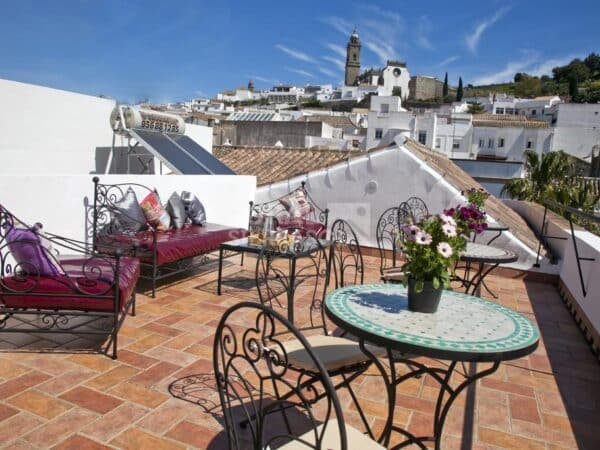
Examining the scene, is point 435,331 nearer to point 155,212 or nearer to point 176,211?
point 155,212

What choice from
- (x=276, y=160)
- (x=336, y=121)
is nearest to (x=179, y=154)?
(x=276, y=160)

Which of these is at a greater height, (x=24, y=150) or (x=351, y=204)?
(x=24, y=150)

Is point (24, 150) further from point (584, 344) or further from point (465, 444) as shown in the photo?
point (584, 344)

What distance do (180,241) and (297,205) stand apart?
8.89ft

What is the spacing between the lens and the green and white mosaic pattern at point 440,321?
1800mm

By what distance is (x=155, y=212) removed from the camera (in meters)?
5.22

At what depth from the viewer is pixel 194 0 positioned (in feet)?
32.9

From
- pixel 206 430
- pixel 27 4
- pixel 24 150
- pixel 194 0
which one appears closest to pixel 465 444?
pixel 206 430

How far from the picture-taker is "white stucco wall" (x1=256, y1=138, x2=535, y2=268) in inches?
279

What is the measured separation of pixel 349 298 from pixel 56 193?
11.8 feet

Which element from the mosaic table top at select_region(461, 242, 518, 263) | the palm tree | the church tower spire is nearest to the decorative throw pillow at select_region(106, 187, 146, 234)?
the mosaic table top at select_region(461, 242, 518, 263)

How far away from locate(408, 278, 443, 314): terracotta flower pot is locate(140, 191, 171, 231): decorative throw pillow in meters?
3.72

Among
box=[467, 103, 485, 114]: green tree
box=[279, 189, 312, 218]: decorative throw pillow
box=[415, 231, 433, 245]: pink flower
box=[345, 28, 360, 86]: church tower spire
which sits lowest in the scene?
box=[279, 189, 312, 218]: decorative throw pillow

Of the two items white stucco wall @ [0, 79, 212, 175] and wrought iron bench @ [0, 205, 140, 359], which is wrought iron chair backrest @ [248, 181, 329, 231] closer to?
white stucco wall @ [0, 79, 212, 175]
